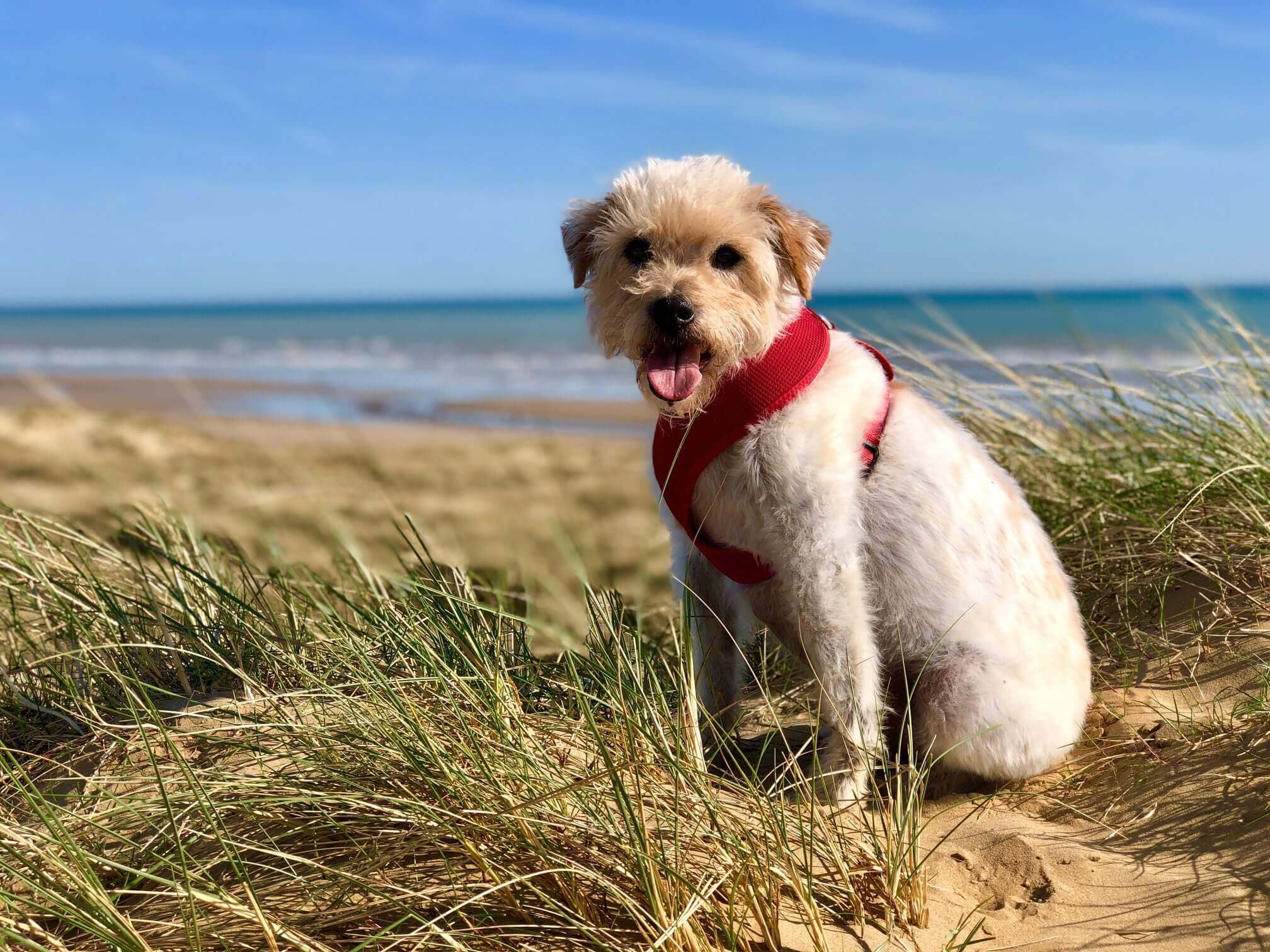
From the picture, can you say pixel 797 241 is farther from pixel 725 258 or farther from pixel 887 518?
pixel 887 518

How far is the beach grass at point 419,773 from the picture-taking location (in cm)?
212

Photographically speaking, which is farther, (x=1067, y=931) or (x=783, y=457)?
(x=783, y=457)

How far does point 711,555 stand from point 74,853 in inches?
72.2

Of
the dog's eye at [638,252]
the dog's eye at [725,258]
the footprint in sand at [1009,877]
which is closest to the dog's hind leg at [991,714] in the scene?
the footprint in sand at [1009,877]

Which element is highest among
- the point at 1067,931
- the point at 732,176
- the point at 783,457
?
the point at 732,176

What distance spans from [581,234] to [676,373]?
0.71 metres

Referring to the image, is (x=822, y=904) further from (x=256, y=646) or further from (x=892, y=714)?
(x=256, y=646)

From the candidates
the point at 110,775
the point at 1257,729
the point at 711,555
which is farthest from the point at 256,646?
the point at 1257,729

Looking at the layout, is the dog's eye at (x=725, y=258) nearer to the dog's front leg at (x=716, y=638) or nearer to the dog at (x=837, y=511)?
the dog at (x=837, y=511)

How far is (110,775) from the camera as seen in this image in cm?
261

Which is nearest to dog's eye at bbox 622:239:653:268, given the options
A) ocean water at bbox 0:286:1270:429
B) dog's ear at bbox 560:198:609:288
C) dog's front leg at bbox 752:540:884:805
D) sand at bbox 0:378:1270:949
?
dog's ear at bbox 560:198:609:288

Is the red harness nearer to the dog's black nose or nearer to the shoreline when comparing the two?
the dog's black nose

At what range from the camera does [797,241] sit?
3.11 metres

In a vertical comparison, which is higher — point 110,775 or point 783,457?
point 783,457
